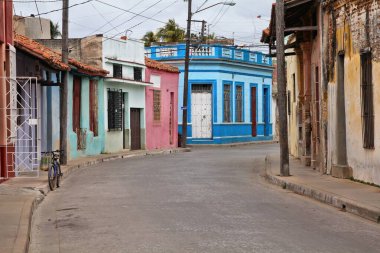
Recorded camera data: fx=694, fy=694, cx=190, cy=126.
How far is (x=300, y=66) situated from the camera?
982 inches

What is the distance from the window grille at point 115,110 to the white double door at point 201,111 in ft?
38.3

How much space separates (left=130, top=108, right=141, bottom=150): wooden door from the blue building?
8.74 metres

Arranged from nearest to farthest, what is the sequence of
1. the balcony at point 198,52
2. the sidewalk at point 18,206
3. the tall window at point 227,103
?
the sidewalk at point 18,206
the balcony at point 198,52
the tall window at point 227,103

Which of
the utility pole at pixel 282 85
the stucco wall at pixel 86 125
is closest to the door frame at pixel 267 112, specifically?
the stucco wall at pixel 86 125

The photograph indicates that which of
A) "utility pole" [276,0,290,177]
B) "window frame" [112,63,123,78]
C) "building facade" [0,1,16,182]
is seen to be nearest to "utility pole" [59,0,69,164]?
"building facade" [0,1,16,182]

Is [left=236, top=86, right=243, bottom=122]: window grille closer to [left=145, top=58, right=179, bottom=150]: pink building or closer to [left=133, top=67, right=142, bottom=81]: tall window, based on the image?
[left=145, top=58, right=179, bottom=150]: pink building

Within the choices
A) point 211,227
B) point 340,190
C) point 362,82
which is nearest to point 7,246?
point 211,227

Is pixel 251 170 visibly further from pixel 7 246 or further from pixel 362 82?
pixel 7 246

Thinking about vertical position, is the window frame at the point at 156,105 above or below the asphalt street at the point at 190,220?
above

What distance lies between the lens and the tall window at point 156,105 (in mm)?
38500

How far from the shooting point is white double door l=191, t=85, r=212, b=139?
45406 millimetres

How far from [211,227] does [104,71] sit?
2161 centimetres

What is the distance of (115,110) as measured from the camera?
110 ft

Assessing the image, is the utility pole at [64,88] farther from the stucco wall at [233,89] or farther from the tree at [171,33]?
the tree at [171,33]
